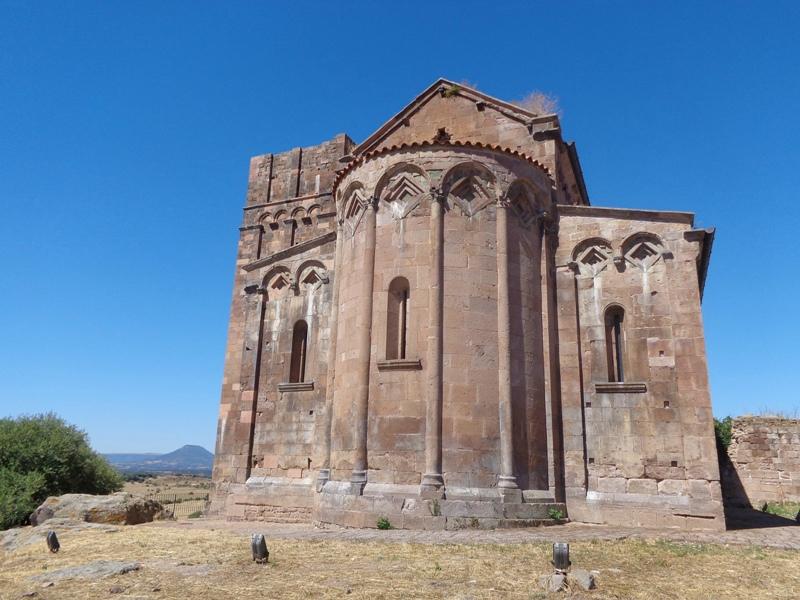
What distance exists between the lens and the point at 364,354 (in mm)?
12766

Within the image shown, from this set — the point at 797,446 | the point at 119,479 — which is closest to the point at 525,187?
the point at 797,446

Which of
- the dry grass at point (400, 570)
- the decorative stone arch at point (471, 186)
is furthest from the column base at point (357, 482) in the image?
the decorative stone arch at point (471, 186)

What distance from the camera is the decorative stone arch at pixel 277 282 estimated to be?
17.2 metres

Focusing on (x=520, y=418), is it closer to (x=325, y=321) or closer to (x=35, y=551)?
(x=325, y=321)

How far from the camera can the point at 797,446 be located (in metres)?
21.5

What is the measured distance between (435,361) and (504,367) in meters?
1.43

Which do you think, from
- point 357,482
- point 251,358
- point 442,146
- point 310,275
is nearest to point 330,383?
point 357,482

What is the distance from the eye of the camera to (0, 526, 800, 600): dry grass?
6.64 m

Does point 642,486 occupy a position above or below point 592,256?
below

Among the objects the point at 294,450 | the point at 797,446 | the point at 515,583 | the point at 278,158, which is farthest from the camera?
the point at 278,158

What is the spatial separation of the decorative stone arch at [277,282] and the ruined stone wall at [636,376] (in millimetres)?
7597

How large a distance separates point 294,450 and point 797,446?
17972 millimetres

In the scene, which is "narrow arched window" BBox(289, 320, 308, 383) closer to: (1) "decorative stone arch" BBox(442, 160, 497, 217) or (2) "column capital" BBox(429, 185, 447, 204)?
(2) "column capital" BBox(429, 185, 447, 204)

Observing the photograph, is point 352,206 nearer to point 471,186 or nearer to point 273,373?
point 471,186
